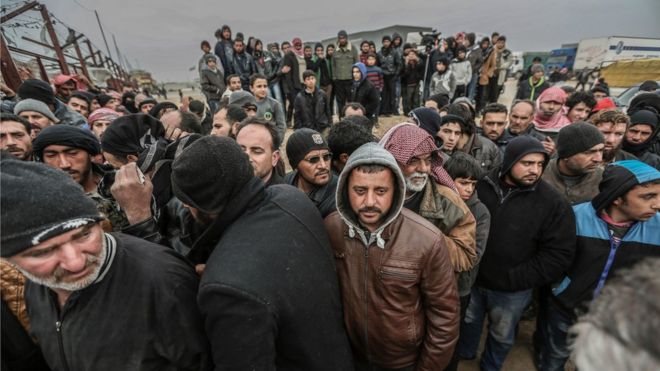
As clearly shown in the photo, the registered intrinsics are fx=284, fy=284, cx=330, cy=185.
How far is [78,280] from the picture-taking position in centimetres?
112

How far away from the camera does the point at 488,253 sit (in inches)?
93.9

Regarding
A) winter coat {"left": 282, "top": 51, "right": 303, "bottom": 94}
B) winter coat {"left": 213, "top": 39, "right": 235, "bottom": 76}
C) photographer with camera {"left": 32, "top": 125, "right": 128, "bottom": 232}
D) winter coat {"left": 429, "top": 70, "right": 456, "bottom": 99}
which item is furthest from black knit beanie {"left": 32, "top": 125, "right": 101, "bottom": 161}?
winter coat {"left": 429, "top": 70, "right": 456, "bottom": 99}

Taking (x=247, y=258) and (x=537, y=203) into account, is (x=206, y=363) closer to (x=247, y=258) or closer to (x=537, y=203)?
(x=247, y=258)

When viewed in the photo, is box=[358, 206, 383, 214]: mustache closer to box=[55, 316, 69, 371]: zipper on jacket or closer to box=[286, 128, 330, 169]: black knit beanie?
box=[286, 128, 330, 169]: black knit beanie

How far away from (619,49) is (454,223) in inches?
1224

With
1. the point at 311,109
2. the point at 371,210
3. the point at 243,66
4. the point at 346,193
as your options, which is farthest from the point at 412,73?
the point at 371,210

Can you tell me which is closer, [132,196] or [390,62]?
[132,196]

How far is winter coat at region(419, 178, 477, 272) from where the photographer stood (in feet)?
6.32

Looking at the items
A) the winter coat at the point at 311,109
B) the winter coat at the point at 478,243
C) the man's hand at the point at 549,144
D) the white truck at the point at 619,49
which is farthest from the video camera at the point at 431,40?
the white truck at the point at 619,49

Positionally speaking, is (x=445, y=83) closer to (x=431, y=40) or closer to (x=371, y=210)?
(x=431, y=40)

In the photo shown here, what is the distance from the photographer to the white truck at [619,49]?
20.8 meters

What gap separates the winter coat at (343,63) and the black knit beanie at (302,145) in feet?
23.0

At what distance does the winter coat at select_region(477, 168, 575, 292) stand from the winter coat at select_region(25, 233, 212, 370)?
222 cm

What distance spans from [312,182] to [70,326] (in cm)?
186
